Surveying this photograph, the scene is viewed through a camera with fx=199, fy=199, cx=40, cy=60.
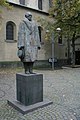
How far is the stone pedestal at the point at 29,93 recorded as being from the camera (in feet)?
22.0

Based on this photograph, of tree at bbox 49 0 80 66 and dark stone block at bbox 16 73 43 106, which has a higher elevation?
tree at bbox 49 0 80 66

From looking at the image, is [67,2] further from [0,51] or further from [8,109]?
[8,109]

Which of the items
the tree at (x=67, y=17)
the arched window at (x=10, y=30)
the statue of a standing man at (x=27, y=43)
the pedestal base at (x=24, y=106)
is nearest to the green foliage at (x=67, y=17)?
the tree at (x=67, y=17)

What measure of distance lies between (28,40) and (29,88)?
1658 millimetres

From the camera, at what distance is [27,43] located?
6.91m

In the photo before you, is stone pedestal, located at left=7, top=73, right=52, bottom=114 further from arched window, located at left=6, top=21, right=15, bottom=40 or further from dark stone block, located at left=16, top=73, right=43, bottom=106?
arched window, located at left=6, top=21, right=15, bottom=40

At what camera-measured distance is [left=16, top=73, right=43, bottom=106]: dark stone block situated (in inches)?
265

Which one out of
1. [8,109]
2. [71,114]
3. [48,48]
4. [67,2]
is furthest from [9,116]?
[48,48]

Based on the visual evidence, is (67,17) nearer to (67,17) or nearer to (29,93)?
(67,17)

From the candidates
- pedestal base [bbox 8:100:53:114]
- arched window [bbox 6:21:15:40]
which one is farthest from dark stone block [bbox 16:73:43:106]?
arched window [bbox 6:21:15:40]

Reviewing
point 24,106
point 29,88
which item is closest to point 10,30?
point 29,88

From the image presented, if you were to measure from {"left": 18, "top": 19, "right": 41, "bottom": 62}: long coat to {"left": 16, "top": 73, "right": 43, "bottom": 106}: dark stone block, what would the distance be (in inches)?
24.9

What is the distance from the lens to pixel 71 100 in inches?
309

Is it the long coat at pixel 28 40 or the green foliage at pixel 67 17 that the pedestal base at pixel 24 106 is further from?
the green foliage at pixel 67 17
